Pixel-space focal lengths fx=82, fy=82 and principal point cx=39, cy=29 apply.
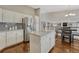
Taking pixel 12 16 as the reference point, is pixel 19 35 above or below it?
below

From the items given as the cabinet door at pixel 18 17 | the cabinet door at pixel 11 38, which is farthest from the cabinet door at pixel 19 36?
the cabinet door at pixel 18 17

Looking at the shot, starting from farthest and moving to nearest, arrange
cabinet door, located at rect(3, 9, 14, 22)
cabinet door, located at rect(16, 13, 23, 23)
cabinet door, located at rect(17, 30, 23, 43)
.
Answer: cabinet door, located at rect(16, 13, 23, 23) < cabinet door, located at rect(17, 30, 23, 43) < cabinet door, located at rect(3, 9, 14, 22)

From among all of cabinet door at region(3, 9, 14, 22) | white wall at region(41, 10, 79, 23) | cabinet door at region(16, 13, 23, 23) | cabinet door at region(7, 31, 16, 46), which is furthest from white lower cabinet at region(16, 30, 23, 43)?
white wall at region(41, 10, 79, 23)

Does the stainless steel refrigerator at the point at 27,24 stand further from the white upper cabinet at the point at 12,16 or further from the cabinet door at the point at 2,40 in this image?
the cabinet door at the point at 2,40

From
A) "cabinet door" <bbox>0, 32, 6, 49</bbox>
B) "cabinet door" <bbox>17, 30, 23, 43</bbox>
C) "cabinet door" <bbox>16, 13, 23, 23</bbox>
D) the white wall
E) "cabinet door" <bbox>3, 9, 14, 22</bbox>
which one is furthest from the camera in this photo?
"cabinet door" <bbox>16, 13, 23, 23</bbox>

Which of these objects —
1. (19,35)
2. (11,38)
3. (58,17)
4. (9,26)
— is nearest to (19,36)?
(19,35)

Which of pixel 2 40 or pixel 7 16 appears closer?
pixel 2 40

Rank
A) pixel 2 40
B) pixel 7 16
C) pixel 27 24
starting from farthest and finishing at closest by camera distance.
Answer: pixel 27 24 < pixel 7 16 < pixel 2 40

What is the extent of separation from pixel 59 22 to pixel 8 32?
7.03 ft

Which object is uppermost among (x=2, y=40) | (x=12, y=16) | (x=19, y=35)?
(x=12, y=16)

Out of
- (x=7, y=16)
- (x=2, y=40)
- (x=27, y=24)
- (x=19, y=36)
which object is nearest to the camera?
(x=2, y=40)

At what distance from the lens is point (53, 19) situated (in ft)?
10.8

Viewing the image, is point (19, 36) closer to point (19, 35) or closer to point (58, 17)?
point (19, 35)

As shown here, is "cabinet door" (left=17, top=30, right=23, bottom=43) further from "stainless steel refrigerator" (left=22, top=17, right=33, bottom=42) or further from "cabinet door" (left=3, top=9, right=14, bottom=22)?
"cabinet door" (left=3, top=9, right=14, bottom=22)
